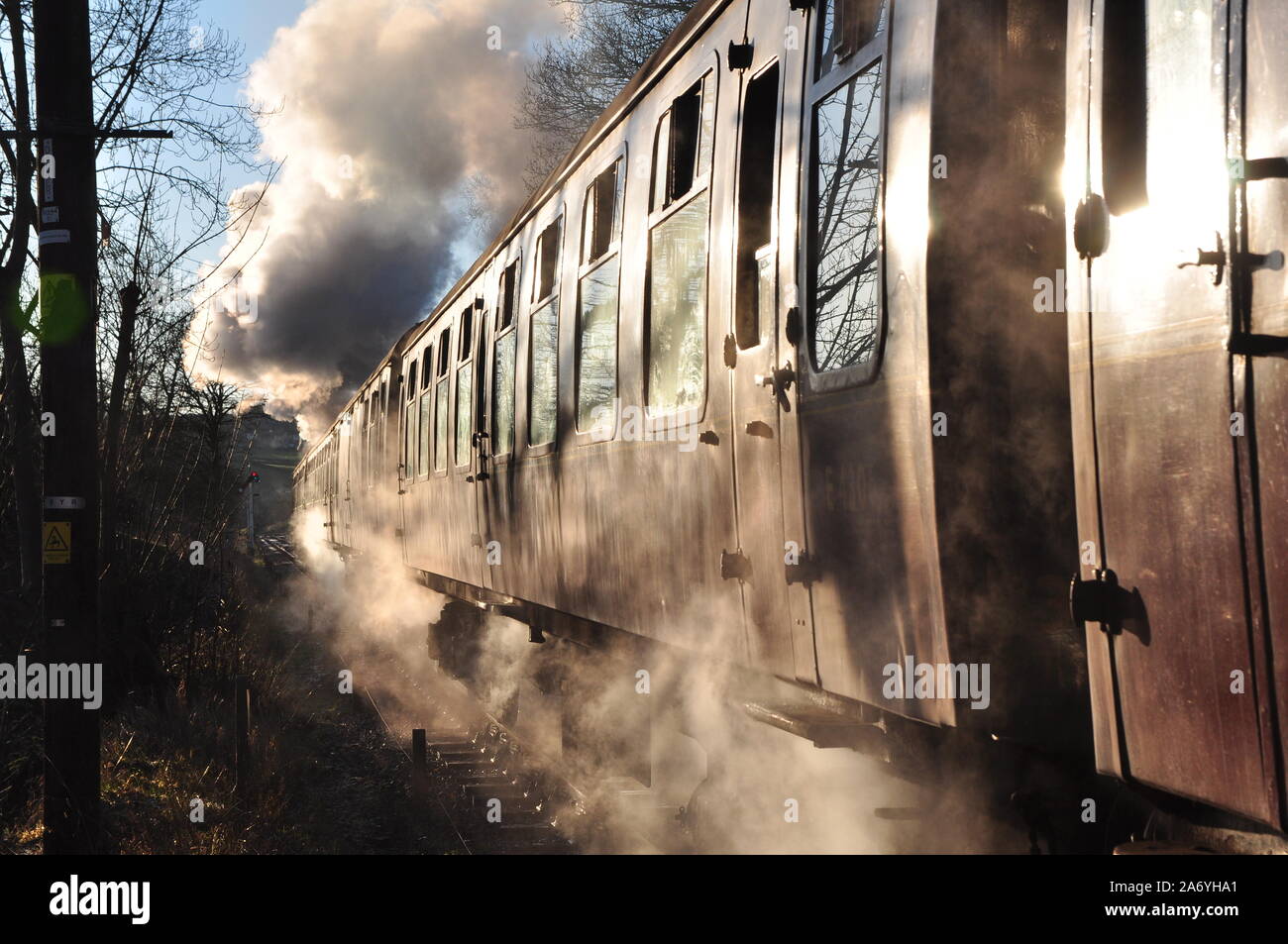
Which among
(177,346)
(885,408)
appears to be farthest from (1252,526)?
(177,346)

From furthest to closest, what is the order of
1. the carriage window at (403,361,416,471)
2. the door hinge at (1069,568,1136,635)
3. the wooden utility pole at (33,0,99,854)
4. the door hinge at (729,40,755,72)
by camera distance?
the carriage window at (403,361,416,471)
the wooden utility pole at (33,0,99,854)
the door hinge at (729,40,755,72)
the door hinge at (1069,568,1136,635)

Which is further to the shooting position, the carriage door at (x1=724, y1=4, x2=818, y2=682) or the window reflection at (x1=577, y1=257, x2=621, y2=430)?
the window reflection at (x1=577, y1=257, x2=621, y2=430)

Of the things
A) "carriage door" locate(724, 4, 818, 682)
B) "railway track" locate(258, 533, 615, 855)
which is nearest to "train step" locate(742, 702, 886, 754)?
"carriage door" locate(724, 4, 818, 682)

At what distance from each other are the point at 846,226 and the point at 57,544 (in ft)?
12.9

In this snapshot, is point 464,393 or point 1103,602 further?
point 464,393

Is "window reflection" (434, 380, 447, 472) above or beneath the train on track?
above

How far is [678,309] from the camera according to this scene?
4.53 m

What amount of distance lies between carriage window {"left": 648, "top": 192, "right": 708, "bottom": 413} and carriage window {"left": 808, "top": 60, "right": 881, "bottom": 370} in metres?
0.86

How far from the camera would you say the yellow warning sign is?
17.1 ft

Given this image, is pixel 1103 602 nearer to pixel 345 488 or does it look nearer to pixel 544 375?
pixel 544 375

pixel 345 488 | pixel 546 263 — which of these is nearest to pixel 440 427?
pixel 546 263

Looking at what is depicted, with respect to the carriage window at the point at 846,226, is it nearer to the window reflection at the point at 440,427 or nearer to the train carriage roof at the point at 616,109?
the train carriage roof at the point at 616,109

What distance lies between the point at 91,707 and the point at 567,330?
2909mm

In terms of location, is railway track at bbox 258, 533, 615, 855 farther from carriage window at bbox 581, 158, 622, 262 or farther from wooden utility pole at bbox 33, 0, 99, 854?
carriage window at bbox 581, 158, 622, 262
